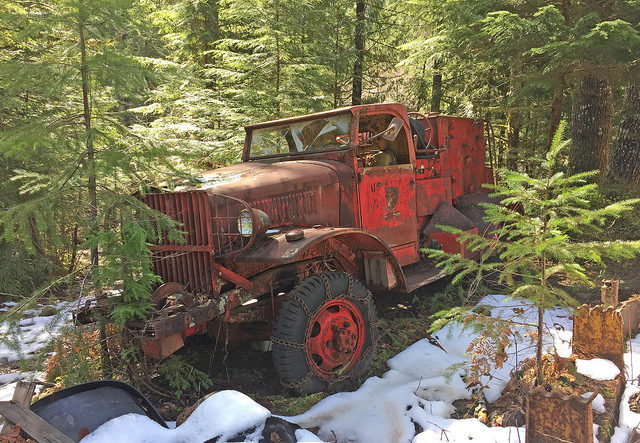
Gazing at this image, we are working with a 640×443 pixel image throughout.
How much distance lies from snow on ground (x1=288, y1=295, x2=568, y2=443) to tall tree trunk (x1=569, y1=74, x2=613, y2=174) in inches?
172

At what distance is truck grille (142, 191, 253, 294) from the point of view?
3441mm

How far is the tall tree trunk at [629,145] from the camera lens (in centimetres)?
690

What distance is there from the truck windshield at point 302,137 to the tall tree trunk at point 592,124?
4660 millimetres

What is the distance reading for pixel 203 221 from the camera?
136 inches

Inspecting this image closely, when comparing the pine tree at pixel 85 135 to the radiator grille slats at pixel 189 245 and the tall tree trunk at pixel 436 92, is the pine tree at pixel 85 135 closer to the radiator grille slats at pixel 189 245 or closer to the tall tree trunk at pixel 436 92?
the radiator grille slats at pixel 189 245

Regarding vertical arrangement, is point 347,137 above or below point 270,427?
above

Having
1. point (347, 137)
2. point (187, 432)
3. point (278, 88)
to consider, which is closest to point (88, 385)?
point (187, 432)

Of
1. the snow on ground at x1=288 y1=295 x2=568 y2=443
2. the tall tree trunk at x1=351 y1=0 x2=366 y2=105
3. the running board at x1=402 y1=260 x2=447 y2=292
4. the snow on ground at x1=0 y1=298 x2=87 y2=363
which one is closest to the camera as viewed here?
the snow on ground at x1=0 y1=298 x2=87 y2=363

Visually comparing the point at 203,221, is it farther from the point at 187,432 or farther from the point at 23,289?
the point at 23,289

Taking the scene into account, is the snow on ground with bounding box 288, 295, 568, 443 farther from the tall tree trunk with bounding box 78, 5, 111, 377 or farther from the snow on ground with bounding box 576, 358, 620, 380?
the tall tree trunk with bounding box 78, 5, 111, 377

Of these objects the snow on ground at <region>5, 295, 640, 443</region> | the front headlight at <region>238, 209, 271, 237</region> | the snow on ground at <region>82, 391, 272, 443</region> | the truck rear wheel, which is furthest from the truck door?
the snow on ground at <region>82, 391, 272, 443</region>

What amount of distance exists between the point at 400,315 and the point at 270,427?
3206 mm

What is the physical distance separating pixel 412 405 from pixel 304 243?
1489 mm

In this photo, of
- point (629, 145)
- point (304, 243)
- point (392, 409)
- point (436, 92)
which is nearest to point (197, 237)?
point (304, 243)
